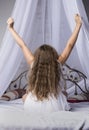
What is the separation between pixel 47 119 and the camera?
1829 mm

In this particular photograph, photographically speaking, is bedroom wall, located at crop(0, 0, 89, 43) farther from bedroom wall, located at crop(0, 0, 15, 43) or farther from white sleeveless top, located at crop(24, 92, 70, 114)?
white sleeveless top, located at crop(24, 92, 70, 114)

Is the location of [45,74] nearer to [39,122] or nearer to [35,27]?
[39,122]

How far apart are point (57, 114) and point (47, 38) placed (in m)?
1.83

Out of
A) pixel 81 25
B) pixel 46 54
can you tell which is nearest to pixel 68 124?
pixel 46 54

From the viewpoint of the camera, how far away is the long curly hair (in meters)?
2.24

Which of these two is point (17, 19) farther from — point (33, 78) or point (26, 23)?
point (33, 78)

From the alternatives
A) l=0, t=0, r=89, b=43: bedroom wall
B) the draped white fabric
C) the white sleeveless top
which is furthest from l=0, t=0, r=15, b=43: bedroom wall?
the white sleeveless top

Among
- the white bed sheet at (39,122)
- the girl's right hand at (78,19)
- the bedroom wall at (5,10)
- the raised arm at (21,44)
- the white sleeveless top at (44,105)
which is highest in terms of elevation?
the bedroom wall at (5,10)

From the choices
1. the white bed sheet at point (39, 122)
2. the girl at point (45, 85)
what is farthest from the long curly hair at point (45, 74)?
the white bed sheet at point (39, 122)

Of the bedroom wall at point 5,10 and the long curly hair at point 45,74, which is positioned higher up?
the bedroom wall at point 5,10

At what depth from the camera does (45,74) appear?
227cm

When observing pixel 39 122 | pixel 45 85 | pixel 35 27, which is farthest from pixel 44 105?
pixel 35 27

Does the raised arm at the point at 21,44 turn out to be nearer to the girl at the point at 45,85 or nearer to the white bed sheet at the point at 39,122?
the girl at the point at 45,85

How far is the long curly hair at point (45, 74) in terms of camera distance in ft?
7.34
